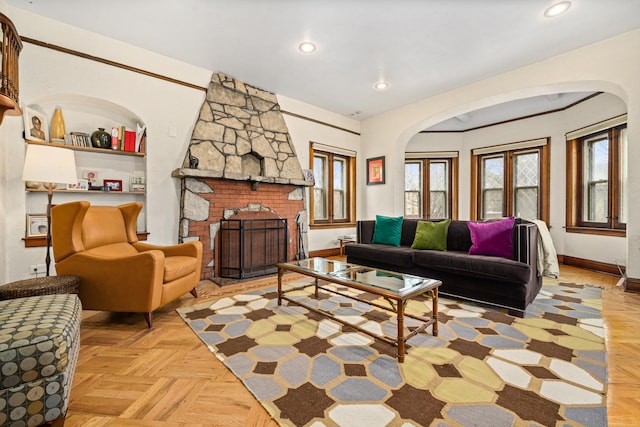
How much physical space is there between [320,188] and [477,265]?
330 cm

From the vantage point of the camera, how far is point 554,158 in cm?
477

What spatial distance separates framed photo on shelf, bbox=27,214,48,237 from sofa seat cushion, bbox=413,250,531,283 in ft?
12.6

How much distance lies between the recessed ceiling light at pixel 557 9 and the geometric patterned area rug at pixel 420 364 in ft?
9.04

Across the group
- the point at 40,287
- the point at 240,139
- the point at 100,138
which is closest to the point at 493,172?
the point at 240,139

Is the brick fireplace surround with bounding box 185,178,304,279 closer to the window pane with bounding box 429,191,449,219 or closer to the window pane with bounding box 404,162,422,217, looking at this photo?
the window pane with bounding box 404,162,422,217

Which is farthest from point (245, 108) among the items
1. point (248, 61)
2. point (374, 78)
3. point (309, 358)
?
point (309, 358)

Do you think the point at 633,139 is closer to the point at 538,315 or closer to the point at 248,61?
the point at 538,315

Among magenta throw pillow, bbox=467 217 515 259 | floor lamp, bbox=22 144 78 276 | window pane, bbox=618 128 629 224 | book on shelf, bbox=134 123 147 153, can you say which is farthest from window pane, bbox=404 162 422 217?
floor lamp, bbox=22 144 78 276

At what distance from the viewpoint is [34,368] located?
3.46ft

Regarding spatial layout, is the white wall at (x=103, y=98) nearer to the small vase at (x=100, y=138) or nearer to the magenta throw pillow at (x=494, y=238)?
the small vase at (x=100, y=138)

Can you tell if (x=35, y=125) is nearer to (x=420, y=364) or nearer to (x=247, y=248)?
(x=247, y=248)

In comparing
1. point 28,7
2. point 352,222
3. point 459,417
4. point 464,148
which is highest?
point 28,7

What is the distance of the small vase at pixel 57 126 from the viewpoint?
2.82m

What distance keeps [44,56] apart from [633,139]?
6138 millimetres
